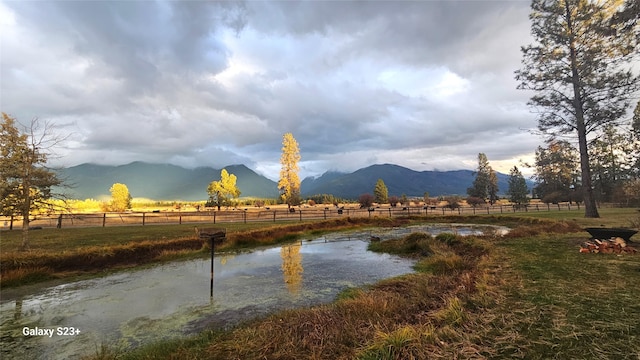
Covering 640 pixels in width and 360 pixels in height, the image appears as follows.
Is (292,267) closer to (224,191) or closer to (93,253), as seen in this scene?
(93,253)

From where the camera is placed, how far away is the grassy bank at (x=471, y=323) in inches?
153

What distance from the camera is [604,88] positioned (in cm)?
2050

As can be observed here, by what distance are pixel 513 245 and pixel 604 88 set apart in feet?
55.5

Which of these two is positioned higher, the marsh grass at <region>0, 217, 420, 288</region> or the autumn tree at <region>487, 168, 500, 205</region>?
the autumn tree at <region>487, 168, 500, 205</region>

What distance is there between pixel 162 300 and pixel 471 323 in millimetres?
8550

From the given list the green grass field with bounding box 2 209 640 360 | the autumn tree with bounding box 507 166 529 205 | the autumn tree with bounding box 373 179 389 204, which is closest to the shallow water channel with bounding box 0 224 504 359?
the green grass field with bounding box 2 209 640 360

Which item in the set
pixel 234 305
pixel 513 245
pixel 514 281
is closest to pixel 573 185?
pixel 513 245

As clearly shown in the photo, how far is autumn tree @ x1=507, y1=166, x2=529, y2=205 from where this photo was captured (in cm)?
6419

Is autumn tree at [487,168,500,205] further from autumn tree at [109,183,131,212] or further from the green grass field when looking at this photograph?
autumn tree at [109,183,131,212]

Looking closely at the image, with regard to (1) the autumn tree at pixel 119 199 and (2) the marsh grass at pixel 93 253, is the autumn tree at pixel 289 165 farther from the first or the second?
(1) the autumn tree at pixel 119 199

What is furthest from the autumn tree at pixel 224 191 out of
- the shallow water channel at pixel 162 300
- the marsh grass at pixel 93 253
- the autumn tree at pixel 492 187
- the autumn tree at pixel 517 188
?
the autumn tree at pixel 492 187

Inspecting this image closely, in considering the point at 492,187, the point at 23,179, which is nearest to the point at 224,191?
the point at 23,179

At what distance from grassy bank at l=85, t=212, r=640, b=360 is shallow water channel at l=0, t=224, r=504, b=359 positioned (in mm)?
1341

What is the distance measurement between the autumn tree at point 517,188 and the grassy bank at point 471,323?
66427 mm
